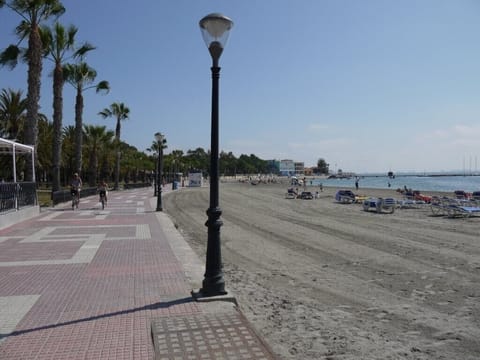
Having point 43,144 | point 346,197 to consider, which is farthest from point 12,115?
point 346,197

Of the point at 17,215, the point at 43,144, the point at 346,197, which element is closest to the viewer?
the point at 17,215

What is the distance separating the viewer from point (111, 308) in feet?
17.3

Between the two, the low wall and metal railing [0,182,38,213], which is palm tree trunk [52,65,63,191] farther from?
the low wall

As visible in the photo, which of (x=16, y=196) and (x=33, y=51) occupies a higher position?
(x=33, y=51)

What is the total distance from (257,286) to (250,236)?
6.70m

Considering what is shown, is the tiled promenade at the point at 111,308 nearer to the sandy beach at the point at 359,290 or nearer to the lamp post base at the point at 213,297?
the lamp post base at the point at 213,297

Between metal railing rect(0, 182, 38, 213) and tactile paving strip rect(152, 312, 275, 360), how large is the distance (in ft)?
37.3

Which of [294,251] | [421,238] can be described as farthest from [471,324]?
[421,238]

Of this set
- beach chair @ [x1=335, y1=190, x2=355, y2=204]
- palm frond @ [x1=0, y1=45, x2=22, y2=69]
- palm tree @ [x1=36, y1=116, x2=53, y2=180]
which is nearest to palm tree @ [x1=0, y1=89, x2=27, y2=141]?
palm tree @ [x1=36, y1=116, x2=53, y2=180]

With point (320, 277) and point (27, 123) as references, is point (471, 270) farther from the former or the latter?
point (27, 123)

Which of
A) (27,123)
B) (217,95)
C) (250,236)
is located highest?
(27,123)

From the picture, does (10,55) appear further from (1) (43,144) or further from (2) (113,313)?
(1) (43,144)

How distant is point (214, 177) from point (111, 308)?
2234mm

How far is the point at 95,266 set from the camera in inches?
306
